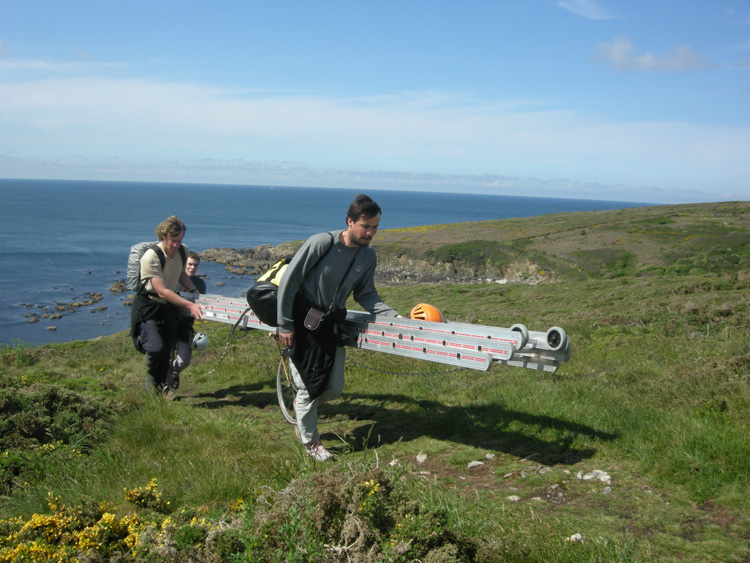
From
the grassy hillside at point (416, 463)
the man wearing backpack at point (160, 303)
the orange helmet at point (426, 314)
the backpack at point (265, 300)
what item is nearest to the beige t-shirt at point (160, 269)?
the man wearing backpack at point (160, 303)

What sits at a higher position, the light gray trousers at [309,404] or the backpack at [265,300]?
the backpack at [265,300]

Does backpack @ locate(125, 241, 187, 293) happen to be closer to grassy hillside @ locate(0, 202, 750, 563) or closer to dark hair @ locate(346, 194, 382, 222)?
grassy hillside @ locate(0, 202, 750, 563)

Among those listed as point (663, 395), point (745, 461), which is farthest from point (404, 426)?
point (745, 461)

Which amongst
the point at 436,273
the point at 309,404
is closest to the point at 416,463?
the point at 309,404

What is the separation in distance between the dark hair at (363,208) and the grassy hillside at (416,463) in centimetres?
185

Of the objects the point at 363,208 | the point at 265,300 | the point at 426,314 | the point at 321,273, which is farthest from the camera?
the point at 426,314

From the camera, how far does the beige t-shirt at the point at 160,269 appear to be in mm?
6883

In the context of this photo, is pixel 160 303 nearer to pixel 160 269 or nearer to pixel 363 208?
pixel 160 269

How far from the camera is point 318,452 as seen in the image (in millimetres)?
5273

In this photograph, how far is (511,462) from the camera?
508 centimetres

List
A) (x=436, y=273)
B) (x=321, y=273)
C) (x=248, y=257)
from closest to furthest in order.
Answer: (x=321, y=273), (x=436, y=273), (x=248, y=257)

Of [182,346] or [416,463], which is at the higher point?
[182,346]

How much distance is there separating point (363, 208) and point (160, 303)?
11.3ft

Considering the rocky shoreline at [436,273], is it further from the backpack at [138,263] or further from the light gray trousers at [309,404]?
the light gray trousers at [309,404]
